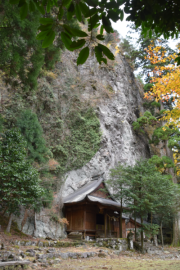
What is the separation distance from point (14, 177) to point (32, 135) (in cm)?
318

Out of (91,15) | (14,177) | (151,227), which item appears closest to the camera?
(91,15)

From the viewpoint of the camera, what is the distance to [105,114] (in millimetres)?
18781

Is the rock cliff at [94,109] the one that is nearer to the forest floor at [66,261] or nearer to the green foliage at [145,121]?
the green foliage at [145,121]

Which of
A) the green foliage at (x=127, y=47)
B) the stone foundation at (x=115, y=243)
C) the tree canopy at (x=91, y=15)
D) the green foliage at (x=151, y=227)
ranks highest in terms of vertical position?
the green foliage at (x=127, y=47)

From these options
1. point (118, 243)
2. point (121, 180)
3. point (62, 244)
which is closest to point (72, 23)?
point (121, 180)

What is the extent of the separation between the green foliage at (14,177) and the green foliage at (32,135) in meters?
1.67

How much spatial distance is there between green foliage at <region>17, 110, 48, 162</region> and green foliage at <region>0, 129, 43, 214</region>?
167cm

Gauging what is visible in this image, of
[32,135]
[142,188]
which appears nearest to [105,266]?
[142,188]

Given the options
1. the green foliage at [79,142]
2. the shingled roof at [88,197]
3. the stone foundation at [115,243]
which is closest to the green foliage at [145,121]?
the green foliage at [79,142]

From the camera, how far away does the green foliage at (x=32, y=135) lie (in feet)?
35.5

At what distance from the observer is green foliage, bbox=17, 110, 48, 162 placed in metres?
10.8

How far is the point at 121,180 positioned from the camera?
36.5ft

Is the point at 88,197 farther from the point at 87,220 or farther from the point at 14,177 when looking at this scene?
the point at 14,177

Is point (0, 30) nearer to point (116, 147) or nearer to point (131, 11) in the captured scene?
point (131, 11)
